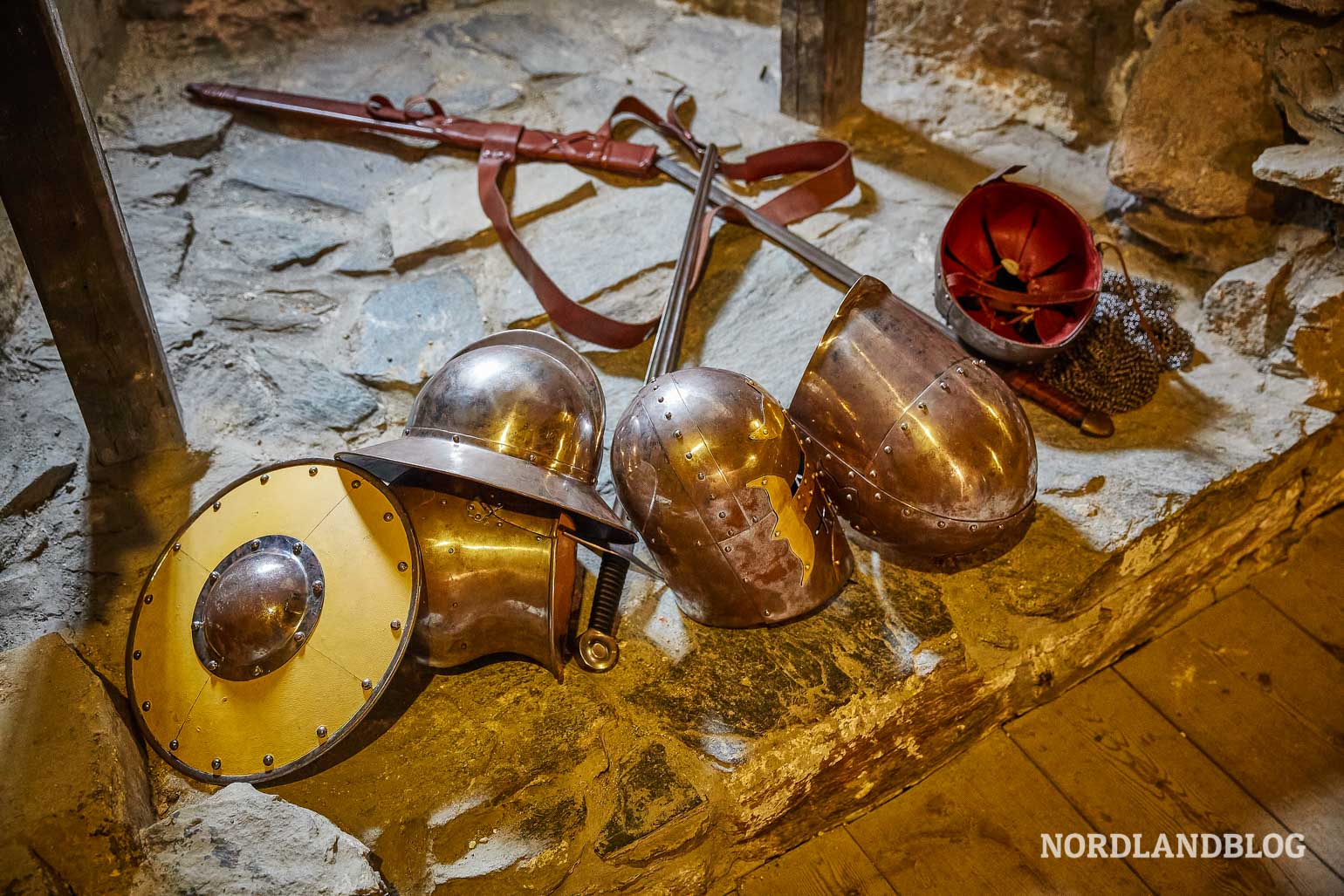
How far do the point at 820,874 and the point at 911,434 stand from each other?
37.1 inches

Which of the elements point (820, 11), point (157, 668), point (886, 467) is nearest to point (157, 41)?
point (820, 11)

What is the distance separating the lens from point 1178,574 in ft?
8.20

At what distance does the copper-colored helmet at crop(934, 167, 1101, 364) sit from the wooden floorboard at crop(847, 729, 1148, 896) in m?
0.96

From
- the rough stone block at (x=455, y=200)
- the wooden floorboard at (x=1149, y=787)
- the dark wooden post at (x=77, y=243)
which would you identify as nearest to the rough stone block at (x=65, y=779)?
the dark wooden post at (x=77, y=243)

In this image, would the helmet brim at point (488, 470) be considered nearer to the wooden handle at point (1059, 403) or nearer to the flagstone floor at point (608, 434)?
the flagstone floor at point (608, 434)

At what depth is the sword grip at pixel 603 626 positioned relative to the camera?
6.64ft

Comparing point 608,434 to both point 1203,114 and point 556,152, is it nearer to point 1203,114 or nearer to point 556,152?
point 556,152

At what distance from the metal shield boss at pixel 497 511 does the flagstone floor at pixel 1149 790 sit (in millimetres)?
768

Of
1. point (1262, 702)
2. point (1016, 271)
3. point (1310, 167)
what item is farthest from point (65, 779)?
point (1310, 167)

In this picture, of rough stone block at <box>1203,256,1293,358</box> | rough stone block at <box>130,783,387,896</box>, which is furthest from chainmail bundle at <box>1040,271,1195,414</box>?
rough stone block at <box>130,783,387,896</box>

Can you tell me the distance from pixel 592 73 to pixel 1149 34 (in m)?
1.92

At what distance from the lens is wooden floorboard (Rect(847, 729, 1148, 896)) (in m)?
2.10

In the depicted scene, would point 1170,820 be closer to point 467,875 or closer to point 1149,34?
point 467,875

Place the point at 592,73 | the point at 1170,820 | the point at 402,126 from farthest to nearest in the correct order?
the point at 592,73
the point at 402,126
the point at 1170,820
